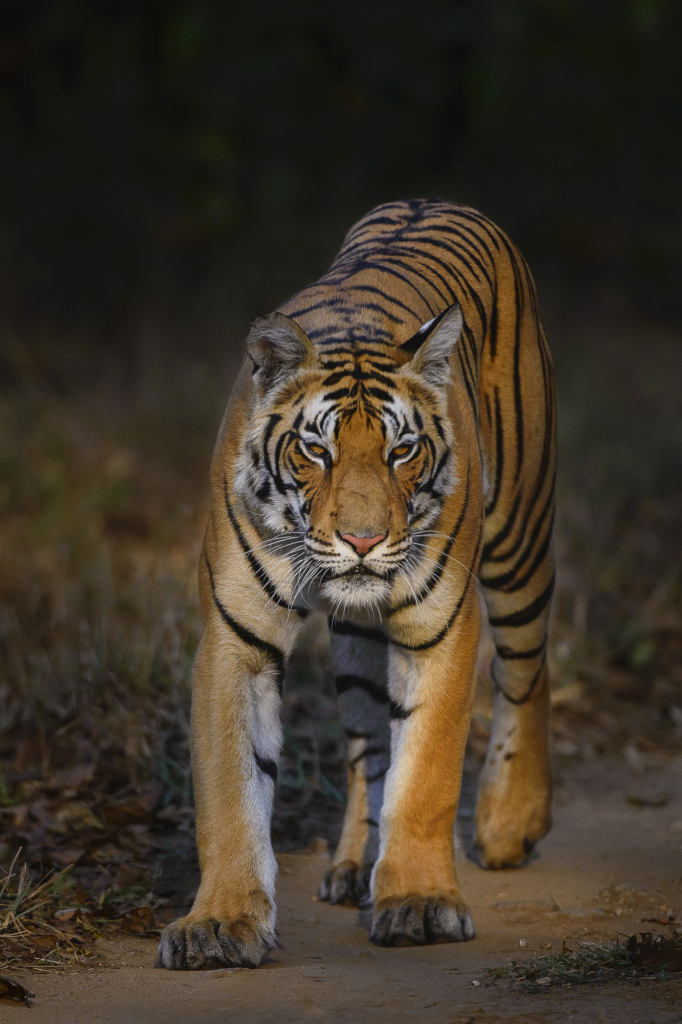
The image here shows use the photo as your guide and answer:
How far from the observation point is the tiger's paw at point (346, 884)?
3.29 m

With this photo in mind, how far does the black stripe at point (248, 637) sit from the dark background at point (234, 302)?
0.80m

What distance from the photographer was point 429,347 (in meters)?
2.88

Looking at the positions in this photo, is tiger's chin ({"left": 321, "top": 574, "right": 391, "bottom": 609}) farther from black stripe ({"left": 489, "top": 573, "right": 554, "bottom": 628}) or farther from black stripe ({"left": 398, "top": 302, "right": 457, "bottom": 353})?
black stripe ({"left": 489, "top": 573, "right": 554, "bottom": 628})

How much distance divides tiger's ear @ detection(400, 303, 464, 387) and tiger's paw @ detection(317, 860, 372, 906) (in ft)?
4.34

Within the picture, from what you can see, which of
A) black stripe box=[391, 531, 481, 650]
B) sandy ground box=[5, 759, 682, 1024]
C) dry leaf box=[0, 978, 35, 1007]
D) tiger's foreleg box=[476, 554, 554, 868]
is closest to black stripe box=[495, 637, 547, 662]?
tiger's foreleg box=[476, 554, 554, 868]

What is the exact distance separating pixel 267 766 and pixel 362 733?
2.15ft

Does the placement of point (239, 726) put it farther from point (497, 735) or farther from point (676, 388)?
point (676, 388)

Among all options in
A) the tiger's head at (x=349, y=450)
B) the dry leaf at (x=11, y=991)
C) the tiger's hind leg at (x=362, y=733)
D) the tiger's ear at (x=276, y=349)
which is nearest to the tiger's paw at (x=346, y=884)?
the tiger's hind leg at (x=362, y=733)

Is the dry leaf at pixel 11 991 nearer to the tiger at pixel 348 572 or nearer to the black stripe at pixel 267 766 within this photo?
the tiger at pixel 348 572

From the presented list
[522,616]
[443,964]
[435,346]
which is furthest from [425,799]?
[435,346]

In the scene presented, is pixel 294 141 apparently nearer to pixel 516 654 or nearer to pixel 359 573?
pixel 516 654

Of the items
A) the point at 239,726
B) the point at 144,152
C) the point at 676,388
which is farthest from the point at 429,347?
the point at 144,152

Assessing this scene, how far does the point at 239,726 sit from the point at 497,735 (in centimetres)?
109

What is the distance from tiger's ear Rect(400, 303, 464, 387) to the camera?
2855 mm
